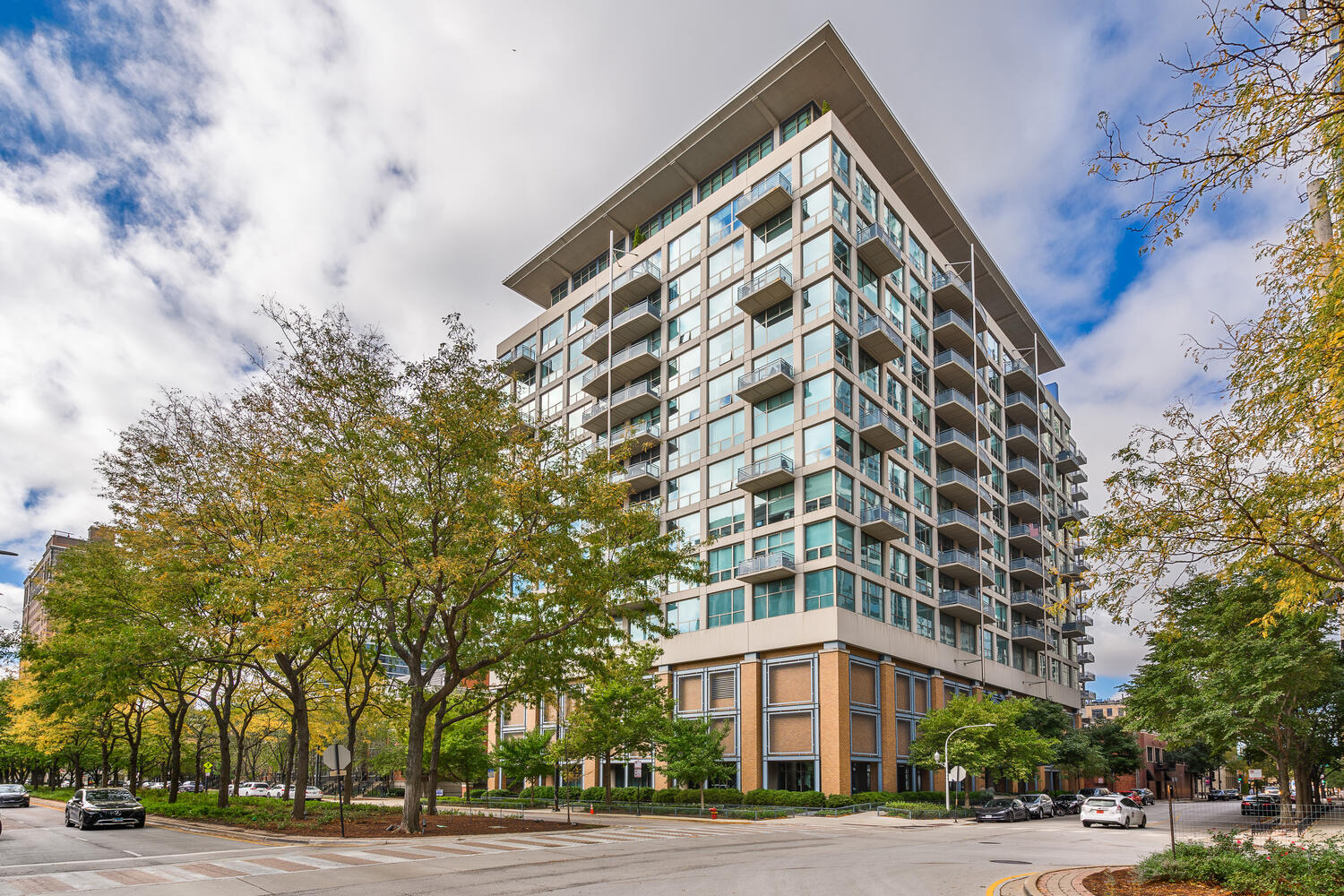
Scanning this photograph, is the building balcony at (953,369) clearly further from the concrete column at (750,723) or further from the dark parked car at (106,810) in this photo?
the dark parked car at (106,810)

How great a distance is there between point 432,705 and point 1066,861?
61.5ft

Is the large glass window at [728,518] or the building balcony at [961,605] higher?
the large glass window at [728,518]

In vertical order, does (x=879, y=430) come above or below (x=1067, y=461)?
below

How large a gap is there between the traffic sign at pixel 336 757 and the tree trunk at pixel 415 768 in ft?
5.93

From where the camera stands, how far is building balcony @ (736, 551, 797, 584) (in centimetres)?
5056

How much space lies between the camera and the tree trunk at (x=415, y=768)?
86.8 feet

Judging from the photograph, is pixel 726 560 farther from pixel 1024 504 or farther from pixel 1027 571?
pixel 1024 504

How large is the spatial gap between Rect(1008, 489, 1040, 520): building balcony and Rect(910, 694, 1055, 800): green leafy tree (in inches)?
1136

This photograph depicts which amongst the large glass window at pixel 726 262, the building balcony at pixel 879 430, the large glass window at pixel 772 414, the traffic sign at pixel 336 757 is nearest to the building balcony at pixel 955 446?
the building balcony at pixel 879 430

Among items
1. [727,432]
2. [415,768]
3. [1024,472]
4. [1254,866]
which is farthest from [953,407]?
[1254,866]

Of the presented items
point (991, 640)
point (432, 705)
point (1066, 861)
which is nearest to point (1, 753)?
point (432, 705)

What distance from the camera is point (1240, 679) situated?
3344 centimetres

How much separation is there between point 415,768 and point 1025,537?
6337 centimetres

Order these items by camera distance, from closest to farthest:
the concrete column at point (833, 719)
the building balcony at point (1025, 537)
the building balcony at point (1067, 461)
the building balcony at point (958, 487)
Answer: the concrete column at point (833, 719), the building balcony at point (958, 487), the building balcony at point (1025, 537), the building balcony at point (1067, 461)
